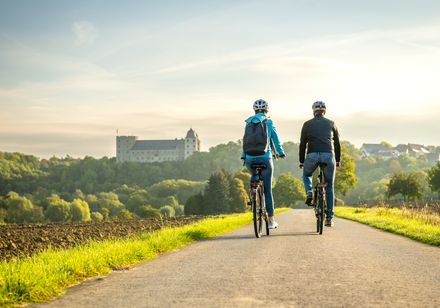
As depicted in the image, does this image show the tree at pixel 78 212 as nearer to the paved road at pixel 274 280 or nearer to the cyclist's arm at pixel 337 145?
the cyclist's arm at pixel 337 145

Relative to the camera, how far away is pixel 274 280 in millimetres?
5965

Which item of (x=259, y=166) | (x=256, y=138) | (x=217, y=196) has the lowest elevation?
(x=217, y=196)

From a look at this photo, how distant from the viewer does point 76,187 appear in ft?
603

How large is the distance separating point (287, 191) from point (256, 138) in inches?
3320

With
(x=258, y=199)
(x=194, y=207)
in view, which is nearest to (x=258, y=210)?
(x=258, y=199)

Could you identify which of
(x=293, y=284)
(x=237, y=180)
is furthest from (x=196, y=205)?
(x=293, y=284)

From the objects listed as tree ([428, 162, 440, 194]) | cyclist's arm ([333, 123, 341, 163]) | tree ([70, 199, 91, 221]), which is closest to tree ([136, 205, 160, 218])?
tree ([70, 199, 91, 221])

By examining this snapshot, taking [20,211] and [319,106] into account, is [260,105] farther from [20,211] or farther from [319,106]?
[20,211]

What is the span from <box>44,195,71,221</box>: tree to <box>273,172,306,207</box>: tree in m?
38.6

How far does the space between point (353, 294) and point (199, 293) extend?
58.2 inches

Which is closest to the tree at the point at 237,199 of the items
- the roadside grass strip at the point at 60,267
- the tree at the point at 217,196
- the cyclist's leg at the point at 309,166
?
the tree at the point at 217,196

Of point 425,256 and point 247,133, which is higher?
point 247,133

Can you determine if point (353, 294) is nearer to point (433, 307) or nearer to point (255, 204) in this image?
point (433, 307)

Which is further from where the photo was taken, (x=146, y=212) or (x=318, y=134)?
(x=146, y=212)
